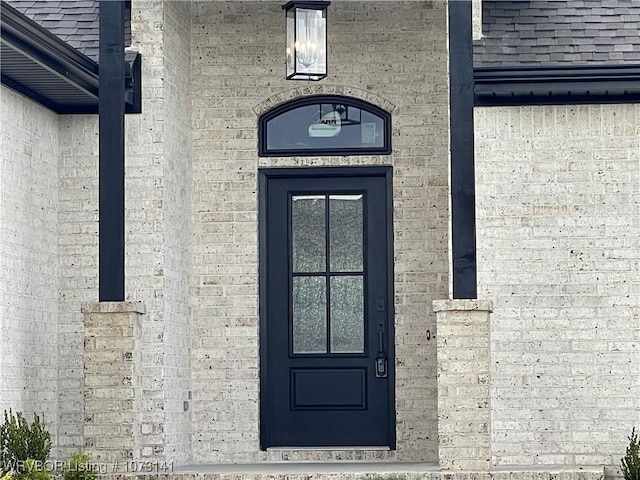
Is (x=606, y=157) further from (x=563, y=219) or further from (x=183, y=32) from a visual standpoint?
(x=183, y=32)

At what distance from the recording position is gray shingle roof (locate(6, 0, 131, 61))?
10594 mm

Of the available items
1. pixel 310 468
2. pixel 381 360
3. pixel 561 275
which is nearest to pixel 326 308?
pixel 381 360

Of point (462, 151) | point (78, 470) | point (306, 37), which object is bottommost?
point (78, 470)

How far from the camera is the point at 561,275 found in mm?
10234

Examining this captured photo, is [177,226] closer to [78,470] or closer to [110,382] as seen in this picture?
[110,382]

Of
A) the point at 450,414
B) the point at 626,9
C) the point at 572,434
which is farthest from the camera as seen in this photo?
the point at 626,9

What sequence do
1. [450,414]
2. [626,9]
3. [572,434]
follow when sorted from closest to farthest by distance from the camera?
[450,414], [572,434], [626,9]

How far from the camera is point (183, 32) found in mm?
11031

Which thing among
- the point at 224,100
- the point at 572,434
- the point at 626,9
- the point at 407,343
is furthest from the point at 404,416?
the point at 626,9

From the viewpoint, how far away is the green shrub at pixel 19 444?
9.20 metres

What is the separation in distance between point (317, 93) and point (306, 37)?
5.44 ft

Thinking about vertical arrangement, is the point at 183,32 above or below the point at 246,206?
above

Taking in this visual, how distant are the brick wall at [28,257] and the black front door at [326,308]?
1.83 meters

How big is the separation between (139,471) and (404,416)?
255 centimetres
